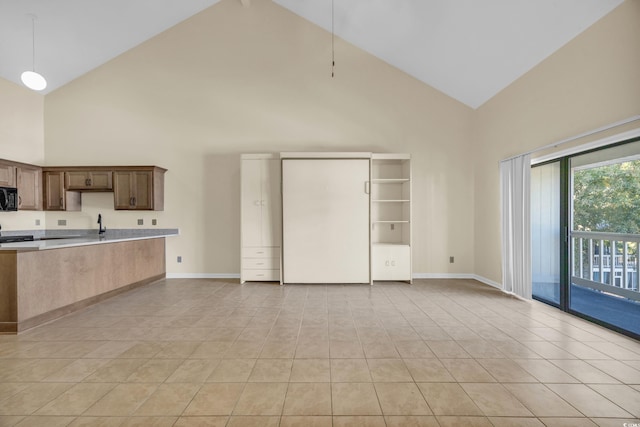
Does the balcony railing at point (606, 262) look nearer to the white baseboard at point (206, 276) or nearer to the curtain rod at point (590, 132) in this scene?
the curtain rod at point (590, 132)

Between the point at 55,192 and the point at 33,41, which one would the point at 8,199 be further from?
the point at 33,41

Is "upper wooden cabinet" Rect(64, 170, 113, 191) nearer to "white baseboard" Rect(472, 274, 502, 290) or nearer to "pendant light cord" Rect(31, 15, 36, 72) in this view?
"pendant light cord" Rect(31, 15, 36, 72)

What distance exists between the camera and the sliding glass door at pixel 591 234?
3.11 meters

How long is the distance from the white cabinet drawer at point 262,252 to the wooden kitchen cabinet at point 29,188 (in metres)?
3.69

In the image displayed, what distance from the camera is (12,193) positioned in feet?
15.1

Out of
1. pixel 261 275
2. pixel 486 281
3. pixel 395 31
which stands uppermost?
pixel 395 31

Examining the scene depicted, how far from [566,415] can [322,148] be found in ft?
15.3

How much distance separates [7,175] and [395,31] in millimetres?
6618

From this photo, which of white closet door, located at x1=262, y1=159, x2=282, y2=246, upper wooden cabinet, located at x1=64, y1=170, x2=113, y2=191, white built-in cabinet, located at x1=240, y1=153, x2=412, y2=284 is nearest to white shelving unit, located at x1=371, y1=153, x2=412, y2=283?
white built-in cabinet, located at x1=240, y1=153, x2=412, y2=284

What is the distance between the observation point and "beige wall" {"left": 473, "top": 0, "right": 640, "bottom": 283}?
2719 millimetres

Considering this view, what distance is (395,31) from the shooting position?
15.2 ft

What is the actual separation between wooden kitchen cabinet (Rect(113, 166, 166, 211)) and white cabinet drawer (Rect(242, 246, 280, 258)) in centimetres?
185

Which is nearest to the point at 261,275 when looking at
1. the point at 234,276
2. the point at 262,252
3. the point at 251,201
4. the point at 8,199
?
the point at 262,252

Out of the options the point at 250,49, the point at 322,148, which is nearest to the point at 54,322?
the point at 322,148
